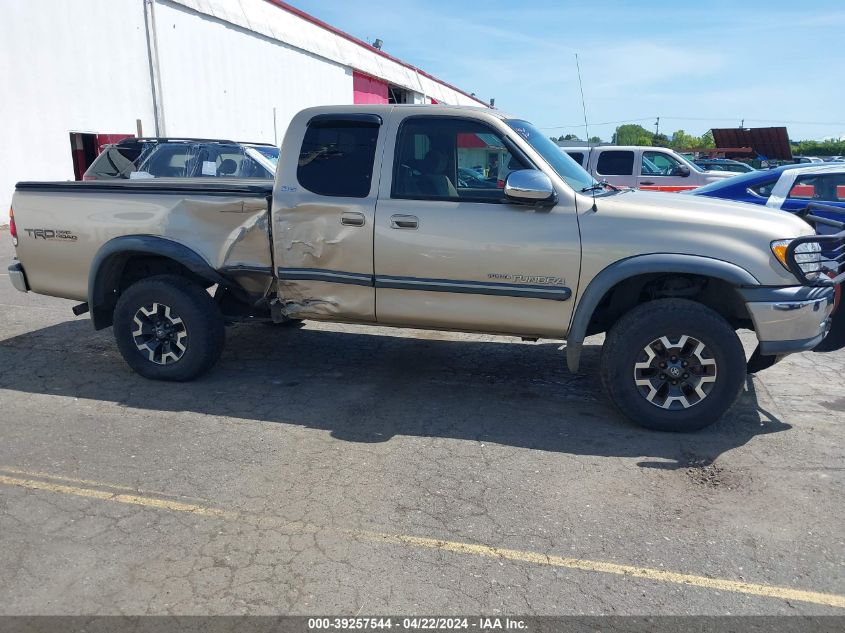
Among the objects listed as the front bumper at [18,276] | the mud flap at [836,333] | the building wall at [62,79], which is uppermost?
the building wall at [62,79]

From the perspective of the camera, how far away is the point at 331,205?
193 inches

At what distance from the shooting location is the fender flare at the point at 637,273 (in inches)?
167

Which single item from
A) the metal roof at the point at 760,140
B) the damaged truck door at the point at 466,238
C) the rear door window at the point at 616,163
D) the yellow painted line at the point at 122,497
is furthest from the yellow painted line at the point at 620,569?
the metal roof at the point at 760,140

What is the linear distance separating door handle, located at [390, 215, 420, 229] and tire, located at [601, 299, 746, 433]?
1518 mm

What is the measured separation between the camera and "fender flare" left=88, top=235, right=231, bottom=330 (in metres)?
5.21

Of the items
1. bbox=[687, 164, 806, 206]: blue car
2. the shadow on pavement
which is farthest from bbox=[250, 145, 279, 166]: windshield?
bbox=[687, 164, 806, 206]: blue car

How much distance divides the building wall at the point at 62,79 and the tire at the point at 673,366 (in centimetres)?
1496

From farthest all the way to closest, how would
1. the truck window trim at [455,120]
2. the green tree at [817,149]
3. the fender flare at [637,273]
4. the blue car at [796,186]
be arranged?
the green tree at [817,149] → the blue car at [796,186] → the truck window trim at [455,120] → the fender flare at [637,273]

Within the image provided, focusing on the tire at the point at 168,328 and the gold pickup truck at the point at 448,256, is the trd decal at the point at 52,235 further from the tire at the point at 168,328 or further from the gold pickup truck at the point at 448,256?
the tire at the point at 168,328

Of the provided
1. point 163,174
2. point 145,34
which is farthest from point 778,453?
point 145,34

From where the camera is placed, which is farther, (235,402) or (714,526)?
(235,402)

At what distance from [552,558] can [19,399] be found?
4.08 metres

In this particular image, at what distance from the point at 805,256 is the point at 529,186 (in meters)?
1.76

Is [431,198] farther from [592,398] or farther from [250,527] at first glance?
[250,527]
